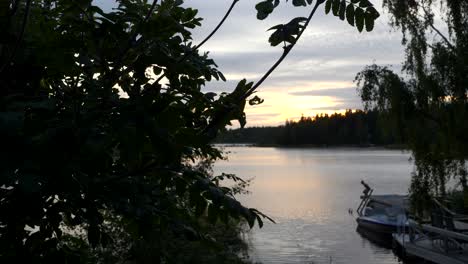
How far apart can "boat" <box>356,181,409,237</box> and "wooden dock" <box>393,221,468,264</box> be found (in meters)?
6.24

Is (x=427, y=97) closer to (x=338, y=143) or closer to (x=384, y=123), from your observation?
(x=384, y=123)

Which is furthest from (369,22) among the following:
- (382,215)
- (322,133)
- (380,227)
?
(322,133)

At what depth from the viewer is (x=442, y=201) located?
1377 cm

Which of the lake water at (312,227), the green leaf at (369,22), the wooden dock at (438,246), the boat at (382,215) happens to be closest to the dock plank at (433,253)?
the wooden dock at (438,246)

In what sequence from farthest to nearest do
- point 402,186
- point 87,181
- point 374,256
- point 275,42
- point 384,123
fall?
point 402,186 < point 374,256 < point 384,123 < point 275,42 < point 87,181

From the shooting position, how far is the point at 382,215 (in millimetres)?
22984

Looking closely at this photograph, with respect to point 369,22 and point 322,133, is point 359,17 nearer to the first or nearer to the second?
point 369,22

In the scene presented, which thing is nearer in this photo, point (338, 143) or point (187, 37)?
point (187, 37)

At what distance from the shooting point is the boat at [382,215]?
2155cm

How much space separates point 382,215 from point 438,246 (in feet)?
31.6

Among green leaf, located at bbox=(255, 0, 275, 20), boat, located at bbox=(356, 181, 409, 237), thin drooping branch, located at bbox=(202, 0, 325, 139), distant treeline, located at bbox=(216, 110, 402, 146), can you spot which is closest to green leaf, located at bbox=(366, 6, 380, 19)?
thin drooping branch, located at bbox=(202, 0, 325, 139)

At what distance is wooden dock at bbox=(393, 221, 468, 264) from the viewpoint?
1187 centimetres

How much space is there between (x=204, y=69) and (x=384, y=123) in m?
12.9

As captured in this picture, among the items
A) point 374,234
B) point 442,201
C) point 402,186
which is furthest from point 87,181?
point 402,186
